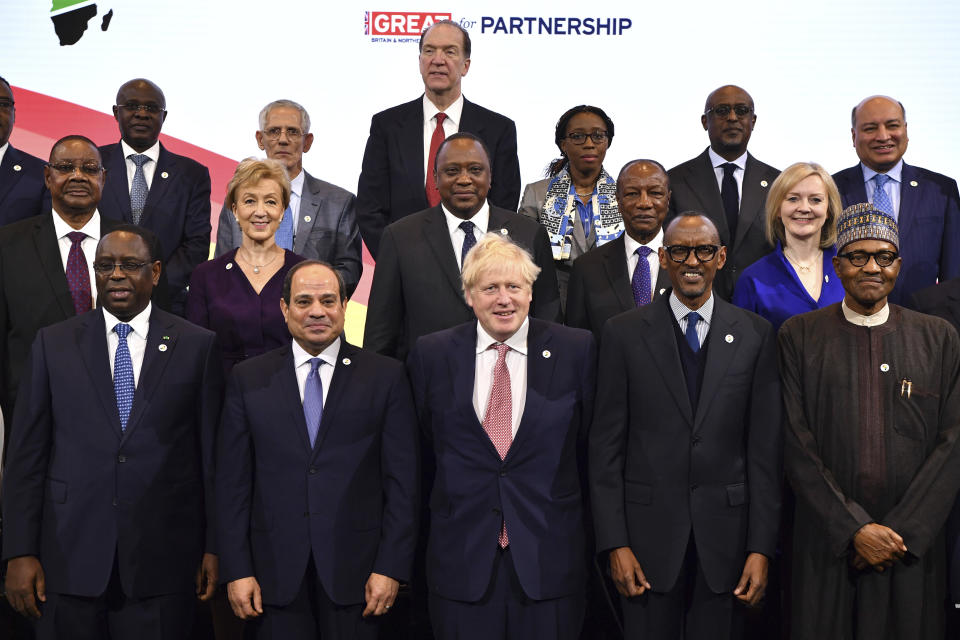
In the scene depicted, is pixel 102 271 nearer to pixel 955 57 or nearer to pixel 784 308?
pixel 784 308

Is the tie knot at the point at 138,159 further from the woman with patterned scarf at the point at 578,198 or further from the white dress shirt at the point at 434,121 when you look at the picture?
the woman with patterned scarf at the point at 578,198

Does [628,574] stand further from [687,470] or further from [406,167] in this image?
[406,167]

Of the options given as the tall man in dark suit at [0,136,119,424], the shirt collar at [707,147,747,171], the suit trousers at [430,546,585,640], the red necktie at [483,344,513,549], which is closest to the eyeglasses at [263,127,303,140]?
the tall man in dark suit at [0,136,119,424]

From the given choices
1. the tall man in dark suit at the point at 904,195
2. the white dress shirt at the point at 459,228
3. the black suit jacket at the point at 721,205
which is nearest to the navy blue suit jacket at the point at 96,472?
the white dress shirt at the point at 459,228

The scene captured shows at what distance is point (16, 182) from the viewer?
16.2 feet

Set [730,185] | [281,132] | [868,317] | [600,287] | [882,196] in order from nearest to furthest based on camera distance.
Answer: [868,317] → [600,287] → [882,196] → [730,185] → [281,132]

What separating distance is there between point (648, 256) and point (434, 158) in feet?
4.01

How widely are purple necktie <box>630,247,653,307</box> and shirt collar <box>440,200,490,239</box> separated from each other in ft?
2.04

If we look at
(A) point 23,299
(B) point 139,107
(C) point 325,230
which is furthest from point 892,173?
(A) point 23,299

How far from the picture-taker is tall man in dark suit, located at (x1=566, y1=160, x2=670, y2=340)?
14.2 ft

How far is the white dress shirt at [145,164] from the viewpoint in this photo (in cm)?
509

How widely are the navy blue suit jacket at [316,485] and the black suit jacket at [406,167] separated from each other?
1.58 metres

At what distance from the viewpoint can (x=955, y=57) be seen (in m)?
6.41

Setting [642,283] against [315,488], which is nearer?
[315,488]
